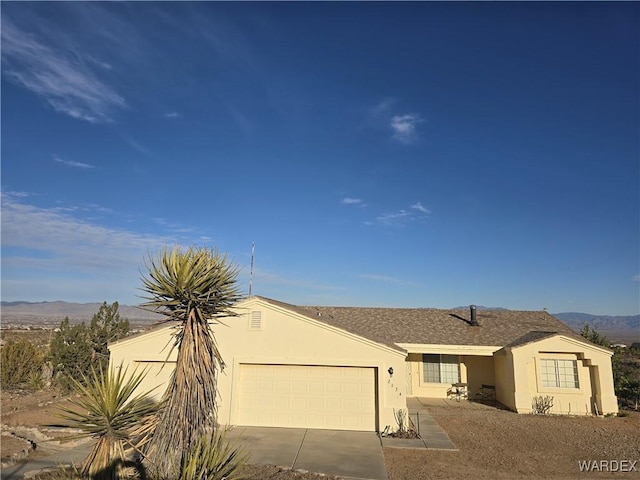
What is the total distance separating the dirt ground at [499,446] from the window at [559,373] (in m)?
1.49

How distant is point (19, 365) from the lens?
62.2ft

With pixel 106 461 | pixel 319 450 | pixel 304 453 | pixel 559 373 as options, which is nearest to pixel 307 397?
pixel 319 450

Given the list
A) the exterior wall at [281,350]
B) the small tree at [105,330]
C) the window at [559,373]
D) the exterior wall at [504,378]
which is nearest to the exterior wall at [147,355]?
the exterior wall at [281,350]

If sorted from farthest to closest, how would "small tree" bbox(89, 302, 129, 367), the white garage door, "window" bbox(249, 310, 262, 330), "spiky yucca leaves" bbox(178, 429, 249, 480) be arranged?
1. "small tree" bbox(89, 302, 129, 367)
2. "window" bbox(249, 310, 262, 330)
3. the white garage door
4. "spiky yucca leaves" bbox(178, 429, 249, 480)

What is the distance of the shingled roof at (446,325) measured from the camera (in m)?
18.7

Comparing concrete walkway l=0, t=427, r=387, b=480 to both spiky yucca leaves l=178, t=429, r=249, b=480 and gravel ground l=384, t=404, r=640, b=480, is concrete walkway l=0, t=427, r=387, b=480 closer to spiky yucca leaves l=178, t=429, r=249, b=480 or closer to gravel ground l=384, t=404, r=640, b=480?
gravel ground l=384, t=404, r=640, b=480

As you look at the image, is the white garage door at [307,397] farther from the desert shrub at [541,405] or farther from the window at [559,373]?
the window at [559,373]

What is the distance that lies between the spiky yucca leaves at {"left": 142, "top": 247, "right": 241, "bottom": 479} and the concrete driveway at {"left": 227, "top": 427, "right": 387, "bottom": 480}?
1666mm

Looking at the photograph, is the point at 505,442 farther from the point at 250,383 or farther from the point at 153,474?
the point at 153,474

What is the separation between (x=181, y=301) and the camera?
23.7 ft

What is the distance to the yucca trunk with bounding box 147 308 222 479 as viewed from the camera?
6.46m

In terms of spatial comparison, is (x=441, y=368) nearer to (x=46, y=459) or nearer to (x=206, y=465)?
(x=206, y=465)

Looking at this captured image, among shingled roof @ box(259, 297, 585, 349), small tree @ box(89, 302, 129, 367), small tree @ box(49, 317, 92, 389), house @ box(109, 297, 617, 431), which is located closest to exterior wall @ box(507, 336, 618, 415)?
house @ box(109, 297, 617, 431)

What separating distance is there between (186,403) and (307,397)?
735cm
